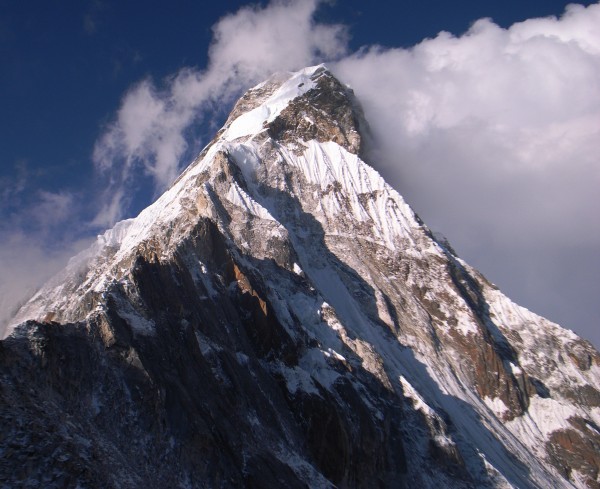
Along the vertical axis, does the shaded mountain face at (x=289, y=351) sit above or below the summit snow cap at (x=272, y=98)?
below

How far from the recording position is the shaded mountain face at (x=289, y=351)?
2955 cm

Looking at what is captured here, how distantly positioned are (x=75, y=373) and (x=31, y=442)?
20.7 feet

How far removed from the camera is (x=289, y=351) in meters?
59.0

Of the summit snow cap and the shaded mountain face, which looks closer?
the shaded mountain face

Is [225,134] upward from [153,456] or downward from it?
upward

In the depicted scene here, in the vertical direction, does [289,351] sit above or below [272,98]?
below

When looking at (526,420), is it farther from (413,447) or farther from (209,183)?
(209,183)

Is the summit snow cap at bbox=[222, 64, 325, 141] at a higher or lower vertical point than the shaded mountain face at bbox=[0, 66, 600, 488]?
higher

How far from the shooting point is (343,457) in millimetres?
51500

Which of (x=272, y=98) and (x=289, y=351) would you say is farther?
(x=272, y=98)

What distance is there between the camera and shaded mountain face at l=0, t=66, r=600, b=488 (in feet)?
96.9

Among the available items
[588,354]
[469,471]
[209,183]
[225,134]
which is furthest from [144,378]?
[225,134]

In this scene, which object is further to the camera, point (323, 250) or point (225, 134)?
point (225, 134)

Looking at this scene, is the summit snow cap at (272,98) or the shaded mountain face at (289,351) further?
the summit snow cap at (272,98)
